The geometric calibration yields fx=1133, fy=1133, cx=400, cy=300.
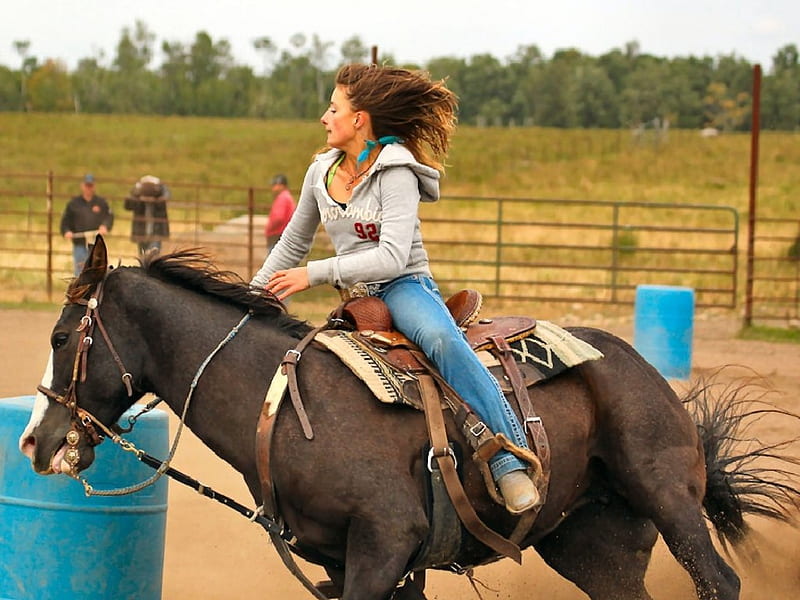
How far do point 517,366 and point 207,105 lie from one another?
241ft

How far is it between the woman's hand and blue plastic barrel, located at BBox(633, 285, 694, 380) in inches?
275

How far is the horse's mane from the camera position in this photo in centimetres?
375

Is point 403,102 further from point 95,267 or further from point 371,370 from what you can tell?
point 95,267

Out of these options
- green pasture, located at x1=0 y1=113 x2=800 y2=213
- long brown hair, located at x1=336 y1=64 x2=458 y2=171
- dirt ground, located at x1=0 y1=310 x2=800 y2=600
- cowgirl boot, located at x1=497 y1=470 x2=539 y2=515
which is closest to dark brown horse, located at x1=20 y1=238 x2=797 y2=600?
cowgirl boot, located at x1=497 y1=470 x2=539 y2=515

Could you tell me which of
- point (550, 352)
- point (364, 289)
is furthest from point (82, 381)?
point (550, 352)

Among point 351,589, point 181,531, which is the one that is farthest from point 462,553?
point 181,531

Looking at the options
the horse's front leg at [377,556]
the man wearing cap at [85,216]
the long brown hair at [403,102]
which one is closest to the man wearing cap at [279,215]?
the man wearing cap at [85,216]

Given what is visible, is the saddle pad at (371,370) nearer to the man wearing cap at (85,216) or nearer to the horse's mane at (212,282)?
the horse's mane at (212,282)

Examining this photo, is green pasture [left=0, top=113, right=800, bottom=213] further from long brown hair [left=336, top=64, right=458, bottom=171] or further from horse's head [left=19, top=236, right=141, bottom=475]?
horse's head [left=19, top=236, right=141, bottom=475]

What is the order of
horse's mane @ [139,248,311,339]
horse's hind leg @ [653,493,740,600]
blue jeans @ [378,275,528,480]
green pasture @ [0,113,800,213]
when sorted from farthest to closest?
green pasture @ [0,113,800,213], horse's hind leg @ [653,493,740,600], horse's mane @ [139,248,311,339], blue jeans @ [378,275,528,480]

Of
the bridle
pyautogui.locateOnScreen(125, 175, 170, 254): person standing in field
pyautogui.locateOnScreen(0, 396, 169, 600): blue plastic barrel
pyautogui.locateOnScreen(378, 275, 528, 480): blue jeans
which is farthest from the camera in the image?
pyautogui.locateOnScreen(125, 175, 170, 254): person standing in field

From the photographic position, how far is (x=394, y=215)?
3633 millimetres

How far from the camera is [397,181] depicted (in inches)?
144

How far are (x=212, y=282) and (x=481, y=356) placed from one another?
3.12 feet
